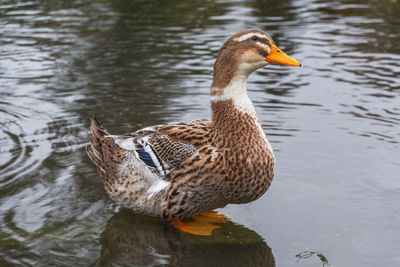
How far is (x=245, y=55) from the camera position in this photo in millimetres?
4609

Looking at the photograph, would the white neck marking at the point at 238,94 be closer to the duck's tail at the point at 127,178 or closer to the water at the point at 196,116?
the duck's tail at the point at 127,178

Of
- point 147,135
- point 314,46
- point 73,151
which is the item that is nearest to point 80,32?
point 314,46

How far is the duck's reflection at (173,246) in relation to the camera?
14.4 feet

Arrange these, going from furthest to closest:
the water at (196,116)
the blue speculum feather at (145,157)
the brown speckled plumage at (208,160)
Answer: the blue speculum feather at (145,157) < the water at (196,116) < the brown speckled plumage at (208,160)

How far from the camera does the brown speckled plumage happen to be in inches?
178

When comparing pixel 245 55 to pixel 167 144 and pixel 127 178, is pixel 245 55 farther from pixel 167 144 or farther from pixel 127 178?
pixel 127 178

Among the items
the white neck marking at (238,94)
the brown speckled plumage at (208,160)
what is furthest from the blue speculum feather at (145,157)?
the white neck marking at (238,94)

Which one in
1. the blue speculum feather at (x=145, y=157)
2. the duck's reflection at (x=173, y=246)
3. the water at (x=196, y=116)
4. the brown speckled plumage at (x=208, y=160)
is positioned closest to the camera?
the duck's reflection at (x=173, y=246)

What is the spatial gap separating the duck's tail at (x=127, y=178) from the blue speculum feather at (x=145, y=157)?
0.15 feet

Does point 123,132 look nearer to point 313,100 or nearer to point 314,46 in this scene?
point 313,100

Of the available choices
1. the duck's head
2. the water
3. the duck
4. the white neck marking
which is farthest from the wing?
the water

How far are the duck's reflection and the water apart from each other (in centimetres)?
2

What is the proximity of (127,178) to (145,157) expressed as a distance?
10.0 inches

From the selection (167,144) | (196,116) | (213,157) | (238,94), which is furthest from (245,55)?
(196,116)
